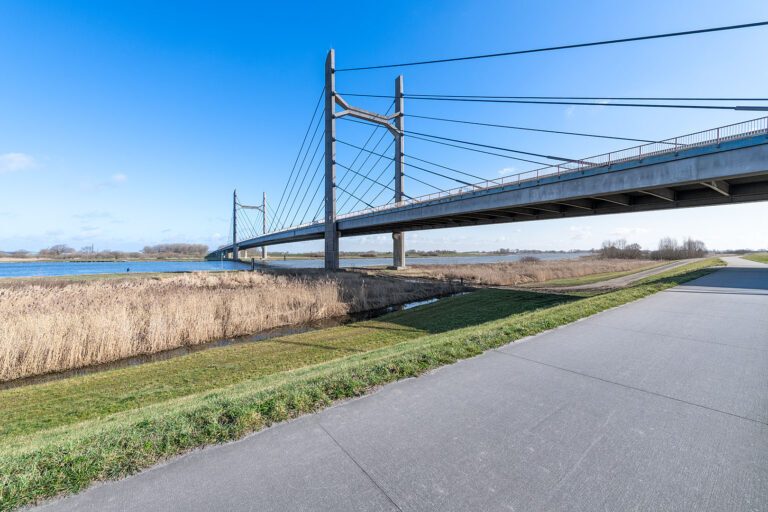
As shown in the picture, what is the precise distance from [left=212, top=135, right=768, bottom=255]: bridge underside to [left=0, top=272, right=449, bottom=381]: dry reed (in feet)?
38.5

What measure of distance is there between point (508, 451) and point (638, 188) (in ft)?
56.9

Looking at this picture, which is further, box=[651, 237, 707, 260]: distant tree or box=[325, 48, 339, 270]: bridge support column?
box=[651, 237, 707, 260]: distant tree

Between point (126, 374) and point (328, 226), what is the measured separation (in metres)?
27.3

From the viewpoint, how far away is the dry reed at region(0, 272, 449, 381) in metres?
8.77

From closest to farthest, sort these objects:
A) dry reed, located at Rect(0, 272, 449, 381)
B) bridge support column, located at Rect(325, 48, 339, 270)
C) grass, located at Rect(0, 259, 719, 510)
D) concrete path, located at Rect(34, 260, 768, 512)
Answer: concrete path, located at Rect(34, 260, 768, 512)
grass, located at Rect(0, 259, 719, 510)
dry reed, located at Rect(0, 272, 449, 381)
bridge support column, located at Rect(325, 48, 339, 270)

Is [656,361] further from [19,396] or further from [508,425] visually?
[19,396]

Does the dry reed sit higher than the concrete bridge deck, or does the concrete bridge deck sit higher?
the concrete bridge deck

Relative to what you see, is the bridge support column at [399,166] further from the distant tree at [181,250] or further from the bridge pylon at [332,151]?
the distant tree at [181,250]

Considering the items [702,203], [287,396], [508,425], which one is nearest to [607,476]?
[508,425]

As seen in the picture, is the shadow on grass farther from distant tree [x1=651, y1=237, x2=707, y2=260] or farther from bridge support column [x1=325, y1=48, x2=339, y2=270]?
distant tree [x1=651, y1=237, x2=707, y2=260]

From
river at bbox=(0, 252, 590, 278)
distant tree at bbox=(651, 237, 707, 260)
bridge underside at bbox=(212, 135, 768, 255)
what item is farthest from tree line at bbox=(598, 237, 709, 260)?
bridge underside at bbox=(212, 135, 768, 255)

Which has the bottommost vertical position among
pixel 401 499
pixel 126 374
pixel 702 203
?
pixel 126 374

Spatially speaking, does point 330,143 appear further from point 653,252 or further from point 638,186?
point 653,252

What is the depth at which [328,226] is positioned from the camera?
3469 centimetres
